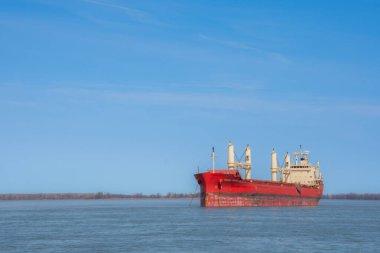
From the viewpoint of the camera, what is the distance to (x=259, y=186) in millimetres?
84375

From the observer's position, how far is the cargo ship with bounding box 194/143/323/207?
255ft

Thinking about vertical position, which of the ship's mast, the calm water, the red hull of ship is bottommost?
the calm water

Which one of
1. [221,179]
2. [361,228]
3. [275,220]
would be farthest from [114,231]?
[221,179]

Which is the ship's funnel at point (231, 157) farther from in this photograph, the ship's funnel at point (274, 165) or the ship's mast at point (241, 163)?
the ship's funnel at point (274, 165)

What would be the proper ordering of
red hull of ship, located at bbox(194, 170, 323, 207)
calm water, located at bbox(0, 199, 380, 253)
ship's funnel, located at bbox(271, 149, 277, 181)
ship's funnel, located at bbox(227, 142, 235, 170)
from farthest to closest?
ship's funnel, located at bbox(271, 149, 277, 181), ship's funnel, located at bbox(227, 142, 235, 170), red hull of ship, located at bbox(194, 170, 323, 207), calm water, located at bbox(0, 199, 380, 253)

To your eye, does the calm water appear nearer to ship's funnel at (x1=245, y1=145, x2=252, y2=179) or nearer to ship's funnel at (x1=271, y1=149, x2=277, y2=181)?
ship's funnel at (x1=245, y1=145, x2=252, y2=179)

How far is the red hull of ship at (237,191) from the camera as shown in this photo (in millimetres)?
76625

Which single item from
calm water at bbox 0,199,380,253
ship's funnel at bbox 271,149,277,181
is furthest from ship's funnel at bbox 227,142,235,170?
calm water at bbox 0,199,380,253

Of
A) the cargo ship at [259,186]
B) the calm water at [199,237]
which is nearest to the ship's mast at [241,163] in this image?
the cargo ship at [259,186]

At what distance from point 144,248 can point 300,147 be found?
244ft

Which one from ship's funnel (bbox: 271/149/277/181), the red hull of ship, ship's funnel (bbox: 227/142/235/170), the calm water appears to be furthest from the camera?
ship's funnel (bbox: 271/149/277/181)

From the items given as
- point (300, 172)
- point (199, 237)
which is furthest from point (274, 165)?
point (199, 237)

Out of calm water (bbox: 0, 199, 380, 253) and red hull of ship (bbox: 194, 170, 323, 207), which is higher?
red hull of ship (bbox: 194, 170, 323, 207)

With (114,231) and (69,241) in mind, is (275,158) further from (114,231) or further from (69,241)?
(69,241)
